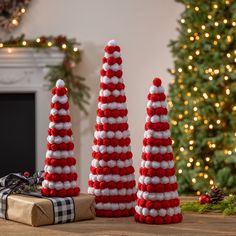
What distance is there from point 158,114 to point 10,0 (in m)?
4.81

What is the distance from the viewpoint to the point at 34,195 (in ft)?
6.07

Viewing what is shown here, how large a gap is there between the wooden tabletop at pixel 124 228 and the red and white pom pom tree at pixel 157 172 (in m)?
0.04

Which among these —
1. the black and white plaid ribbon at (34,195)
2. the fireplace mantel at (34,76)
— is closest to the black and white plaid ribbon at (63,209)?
the black and white plaid ribbon at (34,195)

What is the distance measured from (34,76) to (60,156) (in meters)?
4.48

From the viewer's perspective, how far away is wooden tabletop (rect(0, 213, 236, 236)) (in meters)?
1.65

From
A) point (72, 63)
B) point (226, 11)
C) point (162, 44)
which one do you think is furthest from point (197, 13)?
point (72, 63)

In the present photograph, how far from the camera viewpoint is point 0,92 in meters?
6.30

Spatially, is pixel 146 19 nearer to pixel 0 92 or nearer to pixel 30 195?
pixel 0 92

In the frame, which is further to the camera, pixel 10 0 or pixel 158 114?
pixel 10 0

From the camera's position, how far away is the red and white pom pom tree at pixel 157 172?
1.76 meters

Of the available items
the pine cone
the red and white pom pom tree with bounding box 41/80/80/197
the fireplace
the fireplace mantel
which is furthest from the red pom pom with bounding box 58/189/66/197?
the fireplace

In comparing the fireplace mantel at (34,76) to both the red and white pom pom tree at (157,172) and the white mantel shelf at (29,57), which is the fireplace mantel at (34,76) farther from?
the red and white pom pom tree at (157,172)

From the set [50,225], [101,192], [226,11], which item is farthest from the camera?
[226,11]

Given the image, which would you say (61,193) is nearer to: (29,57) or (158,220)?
(158,220)
